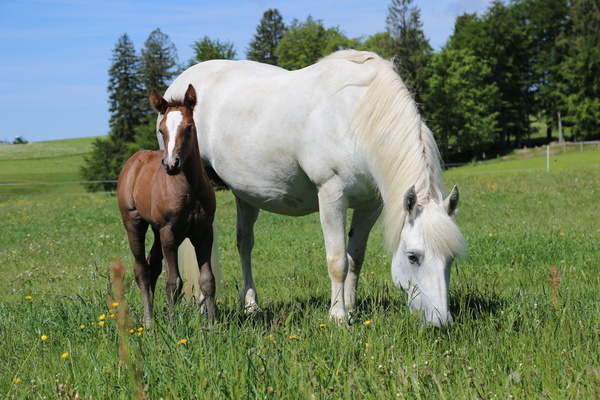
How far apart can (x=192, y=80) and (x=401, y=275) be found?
12.1ft

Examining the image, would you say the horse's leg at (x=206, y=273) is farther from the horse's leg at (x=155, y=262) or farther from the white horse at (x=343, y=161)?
the white horse at (x=343, y=161)

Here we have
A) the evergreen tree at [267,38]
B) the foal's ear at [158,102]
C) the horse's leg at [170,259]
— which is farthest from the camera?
the evergreen tree at [267,38]

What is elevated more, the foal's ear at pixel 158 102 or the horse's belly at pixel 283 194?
the foal's ear at pixel 158 102

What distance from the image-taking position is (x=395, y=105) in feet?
16.1

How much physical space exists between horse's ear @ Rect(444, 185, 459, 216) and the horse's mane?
3.6 inches

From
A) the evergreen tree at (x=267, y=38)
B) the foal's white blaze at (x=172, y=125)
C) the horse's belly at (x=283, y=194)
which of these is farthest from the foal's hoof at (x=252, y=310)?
the evergreen tree at (x=267, y=38)

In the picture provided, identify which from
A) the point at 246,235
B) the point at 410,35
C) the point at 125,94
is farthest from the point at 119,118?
the point at 246,235

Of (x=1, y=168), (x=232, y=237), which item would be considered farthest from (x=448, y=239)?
(x=1, y=168)

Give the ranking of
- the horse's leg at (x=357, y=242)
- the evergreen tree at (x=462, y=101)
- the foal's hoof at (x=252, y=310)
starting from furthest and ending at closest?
the evergreen tree at (x=462, y=101)
the horse's leg at (x=357, y=242)
the foal's hoof at (x=252, y=310)

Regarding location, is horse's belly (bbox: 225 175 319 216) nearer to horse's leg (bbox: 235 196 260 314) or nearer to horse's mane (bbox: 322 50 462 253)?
horse's leg (bbox: 235 196 260 314)

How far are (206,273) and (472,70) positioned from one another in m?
61.8

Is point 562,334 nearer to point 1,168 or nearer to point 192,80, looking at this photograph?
point 192,80

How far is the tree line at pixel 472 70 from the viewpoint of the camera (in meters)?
59.0

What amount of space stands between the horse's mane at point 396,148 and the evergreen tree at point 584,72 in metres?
57.5
